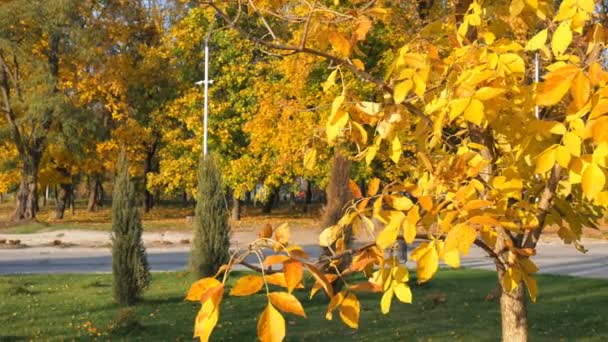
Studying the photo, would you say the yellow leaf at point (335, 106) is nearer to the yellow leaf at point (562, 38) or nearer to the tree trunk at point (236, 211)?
the yellow leaf at point (562, 38)

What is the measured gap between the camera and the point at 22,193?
2883 centimetres

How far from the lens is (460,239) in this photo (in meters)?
1.80

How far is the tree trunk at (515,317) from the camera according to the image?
2.75 m

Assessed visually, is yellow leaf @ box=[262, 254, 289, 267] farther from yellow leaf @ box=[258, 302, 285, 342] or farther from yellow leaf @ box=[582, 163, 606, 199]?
→ yellow leaf @ box=[582, 163, 606, 199]

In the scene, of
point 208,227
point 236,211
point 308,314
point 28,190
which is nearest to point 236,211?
point 236,211

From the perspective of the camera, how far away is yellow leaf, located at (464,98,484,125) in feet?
6.33

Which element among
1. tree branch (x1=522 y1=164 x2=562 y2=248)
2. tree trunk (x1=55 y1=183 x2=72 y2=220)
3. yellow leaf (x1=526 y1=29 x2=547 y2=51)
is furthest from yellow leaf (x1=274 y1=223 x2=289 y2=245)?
tree trunk (x1=55 y1=183 x2=72 y2=220)

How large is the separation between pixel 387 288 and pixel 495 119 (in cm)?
65

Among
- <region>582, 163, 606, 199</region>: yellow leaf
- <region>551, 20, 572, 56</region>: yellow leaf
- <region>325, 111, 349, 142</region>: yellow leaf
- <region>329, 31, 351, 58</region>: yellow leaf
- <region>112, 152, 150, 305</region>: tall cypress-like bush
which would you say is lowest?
<region>112, 152, 150, 305</region>: tall cypress-like bush

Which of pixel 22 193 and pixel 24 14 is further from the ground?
pixel 24 14

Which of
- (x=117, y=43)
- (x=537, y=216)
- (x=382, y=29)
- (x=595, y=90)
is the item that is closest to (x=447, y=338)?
(x=537, y=216)

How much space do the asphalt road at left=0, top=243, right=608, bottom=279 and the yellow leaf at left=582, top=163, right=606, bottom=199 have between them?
12.2m

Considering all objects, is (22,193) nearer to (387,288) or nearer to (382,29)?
(382,29)

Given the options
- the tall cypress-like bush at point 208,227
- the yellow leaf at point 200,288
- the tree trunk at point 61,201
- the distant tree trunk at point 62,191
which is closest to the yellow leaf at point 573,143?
the yellow leaf at point 200,288
